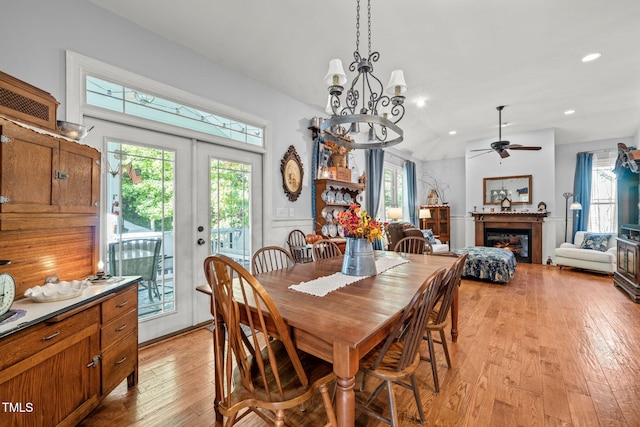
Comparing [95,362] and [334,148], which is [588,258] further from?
[95,362]

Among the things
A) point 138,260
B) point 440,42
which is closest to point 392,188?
point 440,42

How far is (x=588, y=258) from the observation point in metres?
5.11

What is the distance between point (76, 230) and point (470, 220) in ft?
24.5

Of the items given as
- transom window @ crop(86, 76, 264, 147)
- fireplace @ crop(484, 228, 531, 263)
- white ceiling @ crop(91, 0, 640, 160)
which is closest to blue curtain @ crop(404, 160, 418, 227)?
fireplace @ crop(484, 228, 531, 263)

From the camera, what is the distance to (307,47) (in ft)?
9.48

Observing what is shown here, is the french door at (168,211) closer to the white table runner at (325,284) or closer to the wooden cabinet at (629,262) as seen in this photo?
the white table runner at (325,284)

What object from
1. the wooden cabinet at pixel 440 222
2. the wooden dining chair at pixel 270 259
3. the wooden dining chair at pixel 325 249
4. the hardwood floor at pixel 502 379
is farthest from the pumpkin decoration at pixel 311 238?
the wooden cabinet at pixel 440 222

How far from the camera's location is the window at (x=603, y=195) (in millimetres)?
6098

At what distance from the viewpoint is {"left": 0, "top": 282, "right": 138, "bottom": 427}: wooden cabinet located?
3.69ft

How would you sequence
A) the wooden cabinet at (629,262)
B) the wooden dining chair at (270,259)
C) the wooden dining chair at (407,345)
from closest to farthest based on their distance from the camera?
the wooden dining chair at (407,345), the wooden dining chair at (270,259), the wooden cabinet at (629,262)

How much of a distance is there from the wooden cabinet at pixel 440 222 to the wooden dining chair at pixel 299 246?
15.4ft

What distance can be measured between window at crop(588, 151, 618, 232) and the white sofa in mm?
924

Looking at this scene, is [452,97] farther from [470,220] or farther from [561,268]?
[561,268]

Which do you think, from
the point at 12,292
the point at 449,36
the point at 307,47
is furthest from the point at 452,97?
the point at 12,292
